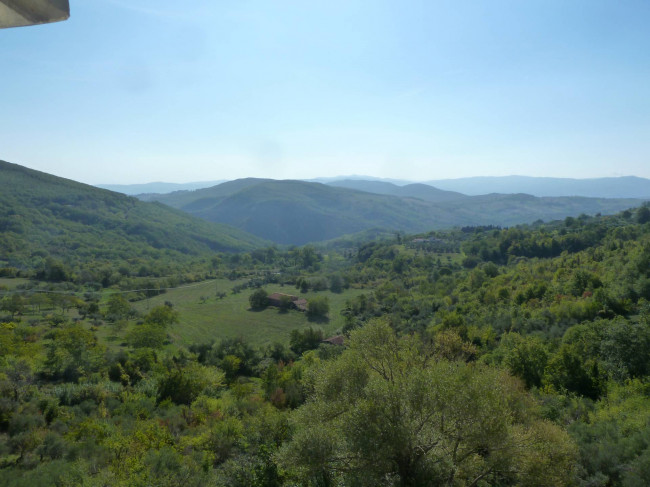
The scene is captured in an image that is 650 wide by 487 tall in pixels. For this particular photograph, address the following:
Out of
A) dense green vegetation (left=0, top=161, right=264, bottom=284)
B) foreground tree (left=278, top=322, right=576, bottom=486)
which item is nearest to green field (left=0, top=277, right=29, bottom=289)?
dense green vegetation (left=0, top=161, right=264, bottom=284)

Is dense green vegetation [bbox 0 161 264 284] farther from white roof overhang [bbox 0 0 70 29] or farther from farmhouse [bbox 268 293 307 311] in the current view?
white roof overhang [bbox 0 0 70 29]

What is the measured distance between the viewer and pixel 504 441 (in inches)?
527

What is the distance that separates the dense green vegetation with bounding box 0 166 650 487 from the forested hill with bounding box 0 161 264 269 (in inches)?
1770

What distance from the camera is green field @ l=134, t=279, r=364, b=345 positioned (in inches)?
2207

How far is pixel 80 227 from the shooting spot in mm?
133000

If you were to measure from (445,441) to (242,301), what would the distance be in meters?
67.8

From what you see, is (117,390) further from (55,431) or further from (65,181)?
(65,181)

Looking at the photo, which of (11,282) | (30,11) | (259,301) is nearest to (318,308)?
(259,301)

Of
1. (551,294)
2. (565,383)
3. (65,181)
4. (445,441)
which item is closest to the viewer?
(445,441)

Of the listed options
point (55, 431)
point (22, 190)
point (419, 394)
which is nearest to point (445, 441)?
point (419, 394)

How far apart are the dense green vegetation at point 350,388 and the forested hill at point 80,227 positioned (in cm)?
4497

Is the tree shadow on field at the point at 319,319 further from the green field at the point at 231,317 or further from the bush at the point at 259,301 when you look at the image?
the bush at the point at 259,301

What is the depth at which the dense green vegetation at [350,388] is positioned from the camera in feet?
44.9

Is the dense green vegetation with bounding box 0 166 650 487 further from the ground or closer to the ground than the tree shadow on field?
further from the ground
